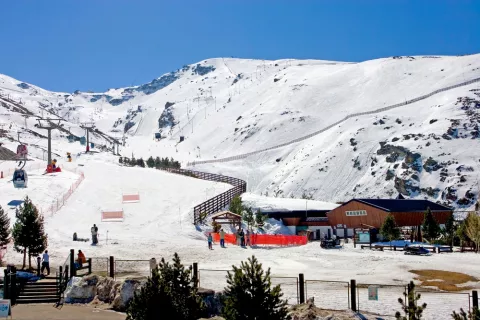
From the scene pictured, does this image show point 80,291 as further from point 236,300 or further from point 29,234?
point 236,300

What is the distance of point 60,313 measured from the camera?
848 inches

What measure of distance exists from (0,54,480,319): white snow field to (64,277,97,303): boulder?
4.35 meters

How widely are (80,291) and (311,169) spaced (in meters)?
80.8

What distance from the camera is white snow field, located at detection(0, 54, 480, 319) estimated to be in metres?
30.6

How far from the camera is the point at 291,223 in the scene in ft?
178

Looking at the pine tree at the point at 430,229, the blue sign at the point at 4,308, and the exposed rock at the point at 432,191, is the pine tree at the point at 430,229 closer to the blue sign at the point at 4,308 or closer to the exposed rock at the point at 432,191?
the exposed rock at the point at 432,191

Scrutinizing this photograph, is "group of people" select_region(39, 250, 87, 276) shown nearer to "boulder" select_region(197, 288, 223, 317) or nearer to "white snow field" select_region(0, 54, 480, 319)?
"white snow field" select_region(0, 54, 480, 319)

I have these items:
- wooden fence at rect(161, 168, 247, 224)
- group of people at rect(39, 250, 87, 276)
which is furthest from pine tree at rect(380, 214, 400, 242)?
group of people at rect(39, 250, 87, 276)

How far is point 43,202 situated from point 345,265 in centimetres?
2882

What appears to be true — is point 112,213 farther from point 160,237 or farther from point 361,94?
point 361,94

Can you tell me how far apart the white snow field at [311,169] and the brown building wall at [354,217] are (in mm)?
8802

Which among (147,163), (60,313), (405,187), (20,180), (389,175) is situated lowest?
(60,313)

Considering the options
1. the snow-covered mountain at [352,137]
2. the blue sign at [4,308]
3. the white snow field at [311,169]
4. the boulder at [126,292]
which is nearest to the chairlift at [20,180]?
the white snow field at [311,169]

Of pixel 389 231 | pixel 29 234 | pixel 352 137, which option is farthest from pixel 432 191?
pixel 29 234
